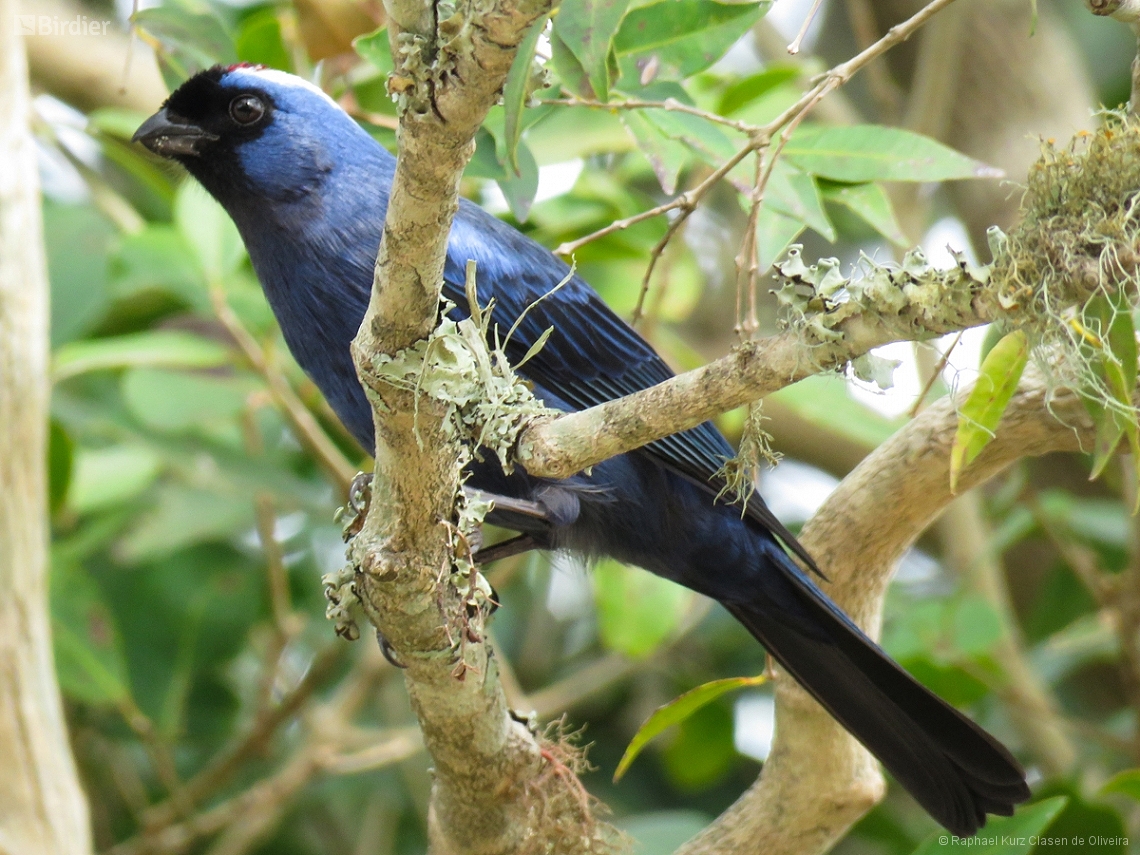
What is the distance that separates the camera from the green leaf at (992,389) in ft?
5.81

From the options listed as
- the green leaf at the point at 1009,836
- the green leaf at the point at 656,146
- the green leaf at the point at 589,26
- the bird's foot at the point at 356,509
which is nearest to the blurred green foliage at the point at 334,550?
the green leaf at the point at 656,146

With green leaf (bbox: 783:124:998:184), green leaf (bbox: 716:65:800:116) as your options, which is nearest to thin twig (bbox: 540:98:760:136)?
green leaf (bbox: 783:124:998:184)

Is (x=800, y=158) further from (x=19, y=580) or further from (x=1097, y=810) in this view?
(x=19, y=580)

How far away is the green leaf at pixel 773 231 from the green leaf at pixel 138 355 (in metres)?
2.11

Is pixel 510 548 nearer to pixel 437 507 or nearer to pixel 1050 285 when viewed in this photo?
pixel 437 507

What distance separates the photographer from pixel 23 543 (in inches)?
124

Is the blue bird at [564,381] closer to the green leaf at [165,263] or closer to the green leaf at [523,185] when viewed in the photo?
the green leaf at [523,185]

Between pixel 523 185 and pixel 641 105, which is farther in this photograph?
pixel 523 185

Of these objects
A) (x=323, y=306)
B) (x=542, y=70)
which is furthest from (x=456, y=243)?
(x=542, y=70)

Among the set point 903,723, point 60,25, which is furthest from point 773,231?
point 60,25

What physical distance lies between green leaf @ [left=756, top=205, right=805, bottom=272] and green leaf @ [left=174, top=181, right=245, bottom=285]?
185 cm

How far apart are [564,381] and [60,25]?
2.69 meters

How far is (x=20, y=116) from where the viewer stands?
327 cm

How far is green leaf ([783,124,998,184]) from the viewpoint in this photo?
2.59 metres
